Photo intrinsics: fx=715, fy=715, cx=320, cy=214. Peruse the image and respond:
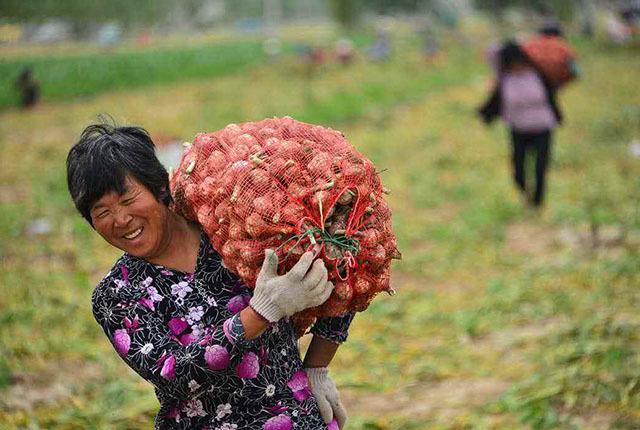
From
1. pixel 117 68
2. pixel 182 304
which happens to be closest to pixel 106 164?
pixel 182 304

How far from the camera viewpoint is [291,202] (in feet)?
5.78

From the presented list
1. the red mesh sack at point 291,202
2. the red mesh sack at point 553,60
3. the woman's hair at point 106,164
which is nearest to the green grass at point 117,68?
the red mesh sack at point 553,60

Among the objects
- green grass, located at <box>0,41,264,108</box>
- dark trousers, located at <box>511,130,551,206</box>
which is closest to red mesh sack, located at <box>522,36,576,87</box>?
dark trousers, located at <box>511,130,551,206</box>

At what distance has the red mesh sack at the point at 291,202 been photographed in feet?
5.74

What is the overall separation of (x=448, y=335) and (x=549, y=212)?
315cm

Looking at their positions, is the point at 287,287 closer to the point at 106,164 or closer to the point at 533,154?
the point at 106,164

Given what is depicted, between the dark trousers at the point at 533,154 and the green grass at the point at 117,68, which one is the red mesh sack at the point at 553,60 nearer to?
the dark trousers at the point at 533,154

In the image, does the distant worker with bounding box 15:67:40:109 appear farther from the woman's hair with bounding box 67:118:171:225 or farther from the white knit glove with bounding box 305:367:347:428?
the white knit glove with bounding box 305:367:347:428

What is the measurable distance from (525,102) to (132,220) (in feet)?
18.9

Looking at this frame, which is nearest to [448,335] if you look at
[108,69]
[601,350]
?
[601,350]

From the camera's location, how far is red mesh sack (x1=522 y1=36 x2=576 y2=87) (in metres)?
6.96

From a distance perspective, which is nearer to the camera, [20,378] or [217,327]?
[217,327]

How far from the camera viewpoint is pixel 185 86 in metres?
24.1

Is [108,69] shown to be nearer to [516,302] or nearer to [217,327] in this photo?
[516,302]
